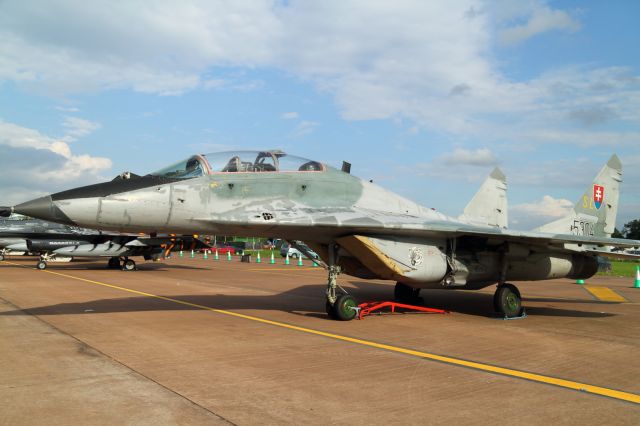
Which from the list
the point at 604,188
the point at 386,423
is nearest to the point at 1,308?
the point at 386,423

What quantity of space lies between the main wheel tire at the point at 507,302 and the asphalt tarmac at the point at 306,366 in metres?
0.26

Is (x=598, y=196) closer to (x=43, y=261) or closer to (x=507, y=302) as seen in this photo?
(x=507, y=302)

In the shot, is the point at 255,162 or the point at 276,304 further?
the point at 276,304

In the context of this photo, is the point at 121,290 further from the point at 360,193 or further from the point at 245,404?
the point at 245,404

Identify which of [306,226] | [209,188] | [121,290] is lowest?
[121,290]

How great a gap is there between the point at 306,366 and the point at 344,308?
3583mm

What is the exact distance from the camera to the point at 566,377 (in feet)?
17.4

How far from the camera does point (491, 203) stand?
1381cm

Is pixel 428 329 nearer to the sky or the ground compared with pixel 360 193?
nearer to the ground

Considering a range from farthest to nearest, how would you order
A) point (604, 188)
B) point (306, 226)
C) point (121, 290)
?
1. point (121, 290)
2. point (604, 188)
3. point (306, 226)

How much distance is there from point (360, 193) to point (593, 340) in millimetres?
4839

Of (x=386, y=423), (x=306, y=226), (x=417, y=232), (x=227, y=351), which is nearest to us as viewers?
(x=386, y=423)

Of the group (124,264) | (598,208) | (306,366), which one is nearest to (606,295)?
(598,208)

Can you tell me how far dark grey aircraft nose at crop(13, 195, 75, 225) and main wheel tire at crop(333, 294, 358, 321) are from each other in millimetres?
4881
